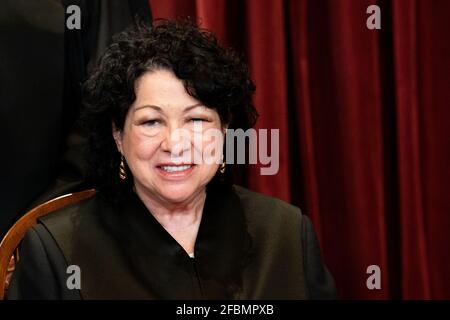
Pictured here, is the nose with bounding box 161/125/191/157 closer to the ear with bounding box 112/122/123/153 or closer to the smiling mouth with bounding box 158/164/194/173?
the smiling mouth with bounding box 158/164/194/173

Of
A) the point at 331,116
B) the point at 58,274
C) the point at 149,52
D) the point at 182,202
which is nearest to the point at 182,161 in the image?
the point at 182,202

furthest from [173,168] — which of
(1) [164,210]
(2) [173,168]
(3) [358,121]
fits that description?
(3) [358,121]

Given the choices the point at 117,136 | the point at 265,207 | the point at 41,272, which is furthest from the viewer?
the point at 265,207

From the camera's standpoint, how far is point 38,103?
1593 millimetres

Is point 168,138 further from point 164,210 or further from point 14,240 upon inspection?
point 14,240

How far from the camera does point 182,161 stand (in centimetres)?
134

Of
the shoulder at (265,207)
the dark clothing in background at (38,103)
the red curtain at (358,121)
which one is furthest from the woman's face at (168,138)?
the red curtain at (358,121)

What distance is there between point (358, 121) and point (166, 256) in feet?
2.70

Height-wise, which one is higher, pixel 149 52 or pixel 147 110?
pixel 149 52

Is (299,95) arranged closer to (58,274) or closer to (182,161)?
(182,161)

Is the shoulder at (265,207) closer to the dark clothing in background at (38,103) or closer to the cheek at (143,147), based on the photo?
the cheek at (143,147)

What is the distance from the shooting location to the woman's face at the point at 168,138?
1321 mm

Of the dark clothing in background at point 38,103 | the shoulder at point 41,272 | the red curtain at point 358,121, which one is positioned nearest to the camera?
the shoulder at point 41,272

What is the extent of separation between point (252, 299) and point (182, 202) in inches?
10.4
